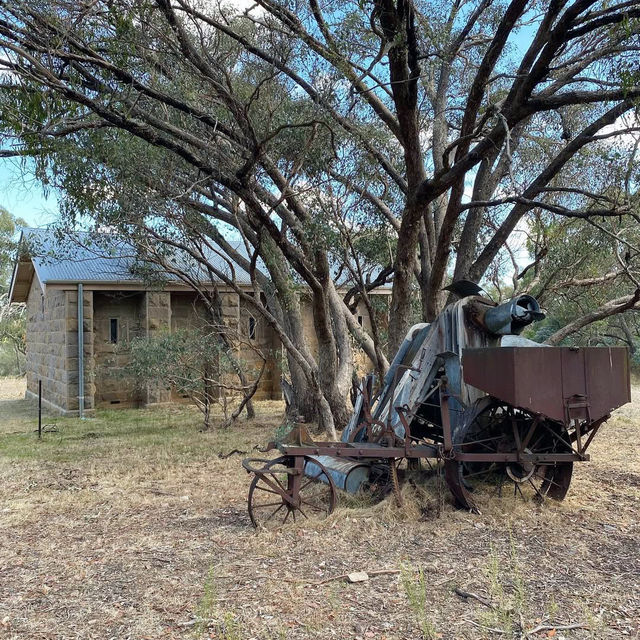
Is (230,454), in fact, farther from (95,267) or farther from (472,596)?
(95,267)

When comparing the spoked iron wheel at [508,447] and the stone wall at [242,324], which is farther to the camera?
the stone wall at [242,324]

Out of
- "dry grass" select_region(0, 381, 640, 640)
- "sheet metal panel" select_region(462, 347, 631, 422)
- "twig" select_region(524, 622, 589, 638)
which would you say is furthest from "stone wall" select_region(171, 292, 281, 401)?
"twig" select_region(524, 622, 589, 638)

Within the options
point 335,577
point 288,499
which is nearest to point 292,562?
point 335,577

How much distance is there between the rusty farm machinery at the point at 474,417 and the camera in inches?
240

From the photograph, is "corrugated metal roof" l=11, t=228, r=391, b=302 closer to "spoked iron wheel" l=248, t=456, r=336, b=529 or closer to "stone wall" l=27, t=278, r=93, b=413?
"stone wall" l=27, t=278, r=93, b=413

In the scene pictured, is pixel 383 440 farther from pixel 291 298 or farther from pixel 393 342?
pixel 291 298

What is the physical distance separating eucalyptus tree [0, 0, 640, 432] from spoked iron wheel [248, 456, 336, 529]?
126 inches

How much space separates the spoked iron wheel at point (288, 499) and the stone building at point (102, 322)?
7640mm

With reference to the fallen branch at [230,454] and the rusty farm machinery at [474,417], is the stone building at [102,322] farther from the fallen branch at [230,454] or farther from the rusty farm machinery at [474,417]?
the rusty farm machinery at [474,417]

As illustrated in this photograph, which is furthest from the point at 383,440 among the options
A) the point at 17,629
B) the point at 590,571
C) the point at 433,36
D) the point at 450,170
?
the point at 433,36

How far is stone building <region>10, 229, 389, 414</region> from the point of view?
15.8 m

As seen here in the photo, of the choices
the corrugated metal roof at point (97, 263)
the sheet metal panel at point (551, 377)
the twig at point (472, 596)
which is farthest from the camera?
the corrugated metal roof at point (97, 263)

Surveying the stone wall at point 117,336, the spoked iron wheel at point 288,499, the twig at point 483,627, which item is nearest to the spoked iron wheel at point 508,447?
the spoked iron wheel at point 288,499

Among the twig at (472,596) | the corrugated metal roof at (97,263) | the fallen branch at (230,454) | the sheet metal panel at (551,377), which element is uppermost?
the corrugated metal roof at (97,263)
